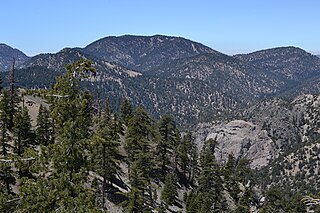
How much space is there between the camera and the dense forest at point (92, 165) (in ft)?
59.0

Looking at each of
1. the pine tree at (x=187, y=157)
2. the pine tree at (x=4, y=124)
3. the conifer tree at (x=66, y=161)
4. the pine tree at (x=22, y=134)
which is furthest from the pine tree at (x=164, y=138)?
the conifer tree at (x=66, y=161)

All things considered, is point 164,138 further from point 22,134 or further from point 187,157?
point 22,134

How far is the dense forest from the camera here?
17984 mm

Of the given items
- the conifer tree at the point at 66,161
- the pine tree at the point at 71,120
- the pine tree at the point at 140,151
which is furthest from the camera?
the pine tree at the point at 140,151

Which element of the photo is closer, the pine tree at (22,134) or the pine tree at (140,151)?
the pine tree at (22,134)

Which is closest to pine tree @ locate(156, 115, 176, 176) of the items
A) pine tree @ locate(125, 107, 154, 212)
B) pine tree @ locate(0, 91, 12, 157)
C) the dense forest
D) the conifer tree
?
the dense forest

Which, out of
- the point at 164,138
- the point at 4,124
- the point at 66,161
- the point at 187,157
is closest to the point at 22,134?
the point at 4,124

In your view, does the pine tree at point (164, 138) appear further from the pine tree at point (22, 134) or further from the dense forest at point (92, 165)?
the pine tree at point (22, 134)

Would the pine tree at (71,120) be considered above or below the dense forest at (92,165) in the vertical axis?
above

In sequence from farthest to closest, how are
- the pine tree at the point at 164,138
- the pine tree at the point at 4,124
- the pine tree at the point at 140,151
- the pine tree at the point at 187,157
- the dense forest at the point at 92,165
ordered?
the pine tree at the point at 187,157
the pine tree at the point at 164,138
the pine tree at the point at 140,151
the pine tree at the point at 4,124
the dense forest at the point at 92,165

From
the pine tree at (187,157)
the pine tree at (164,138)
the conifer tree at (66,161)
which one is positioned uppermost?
the conifer tree at (66,161)

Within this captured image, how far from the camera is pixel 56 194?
17.6 m

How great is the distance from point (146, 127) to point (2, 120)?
101ft

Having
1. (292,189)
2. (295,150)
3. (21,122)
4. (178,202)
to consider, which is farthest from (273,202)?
(295,150)
